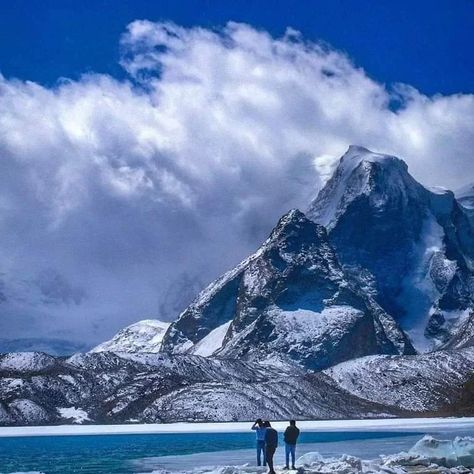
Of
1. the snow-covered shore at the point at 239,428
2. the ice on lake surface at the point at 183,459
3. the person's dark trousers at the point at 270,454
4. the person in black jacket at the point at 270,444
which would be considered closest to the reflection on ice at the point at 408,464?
the ice on lake surface at the point at 183,459

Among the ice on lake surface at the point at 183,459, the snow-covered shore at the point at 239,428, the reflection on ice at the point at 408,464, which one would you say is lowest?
the reflection on ice at the point at 408,464

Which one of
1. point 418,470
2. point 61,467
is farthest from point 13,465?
point 418,470

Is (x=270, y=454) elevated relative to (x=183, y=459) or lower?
lower

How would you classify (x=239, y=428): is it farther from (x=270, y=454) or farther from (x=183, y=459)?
(x=270, y=454)

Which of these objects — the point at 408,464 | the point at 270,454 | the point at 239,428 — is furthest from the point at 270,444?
the point at 239,428

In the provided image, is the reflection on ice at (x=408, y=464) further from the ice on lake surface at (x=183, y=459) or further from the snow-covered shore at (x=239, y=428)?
the snow-covered shore at (x=239, y=428)

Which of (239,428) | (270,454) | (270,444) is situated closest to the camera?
(270,454)

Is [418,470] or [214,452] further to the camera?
[214,452]

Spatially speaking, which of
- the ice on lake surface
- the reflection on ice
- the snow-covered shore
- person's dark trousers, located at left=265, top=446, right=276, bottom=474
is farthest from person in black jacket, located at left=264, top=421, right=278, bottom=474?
the snow-covered shore

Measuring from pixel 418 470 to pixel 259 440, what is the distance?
10247 millimetres

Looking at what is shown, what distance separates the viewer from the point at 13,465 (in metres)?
66.3

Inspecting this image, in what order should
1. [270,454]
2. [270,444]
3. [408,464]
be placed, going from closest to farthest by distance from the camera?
[270,454] < [270,444] < [408,464]

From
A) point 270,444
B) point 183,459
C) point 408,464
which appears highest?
point 183,459

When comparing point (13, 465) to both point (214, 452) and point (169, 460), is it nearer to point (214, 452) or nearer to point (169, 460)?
point (169, 460)
